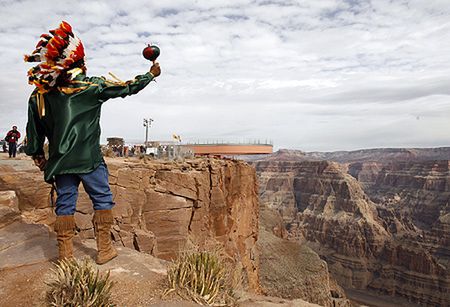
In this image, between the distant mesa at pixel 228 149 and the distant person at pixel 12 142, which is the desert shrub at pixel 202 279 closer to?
the distant person at pixel 12 142

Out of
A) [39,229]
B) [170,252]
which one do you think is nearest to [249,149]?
[170,252]

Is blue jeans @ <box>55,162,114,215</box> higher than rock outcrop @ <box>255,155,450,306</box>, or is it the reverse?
blue jeans @ <box>55,162,114,215</box>

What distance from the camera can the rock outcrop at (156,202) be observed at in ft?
24.8

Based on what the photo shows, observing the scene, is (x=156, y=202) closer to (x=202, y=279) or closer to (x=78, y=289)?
(x=202, y=279)

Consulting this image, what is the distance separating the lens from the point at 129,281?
3277mm

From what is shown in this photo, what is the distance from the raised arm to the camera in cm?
357

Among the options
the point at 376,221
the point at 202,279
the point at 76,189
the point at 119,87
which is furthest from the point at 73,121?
the point at 376,221

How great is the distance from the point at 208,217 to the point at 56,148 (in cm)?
1441

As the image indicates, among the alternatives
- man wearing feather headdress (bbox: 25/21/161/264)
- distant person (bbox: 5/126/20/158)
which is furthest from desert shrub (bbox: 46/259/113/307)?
distant person (bbox: 5/126/20/158)

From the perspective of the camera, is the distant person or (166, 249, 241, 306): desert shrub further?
the distant person

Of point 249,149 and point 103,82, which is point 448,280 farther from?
point 103,82

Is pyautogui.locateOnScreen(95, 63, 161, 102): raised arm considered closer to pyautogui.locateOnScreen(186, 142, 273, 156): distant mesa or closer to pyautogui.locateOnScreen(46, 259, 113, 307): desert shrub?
pyautogui.locateOnScreen(46, 259, 113, 307): desert shrub

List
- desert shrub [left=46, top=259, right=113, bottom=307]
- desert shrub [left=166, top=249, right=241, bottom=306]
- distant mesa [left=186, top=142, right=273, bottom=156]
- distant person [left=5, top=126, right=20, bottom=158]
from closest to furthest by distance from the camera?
desert shrub [left=46, top=259, right=113, bottom=307], desert shrub [left=166, top=249, right=241, bottom=306], distant person [left=5, top=126, right=20, bottom=158], distant mesa [left=186, top=142, right=273, bottom=156]

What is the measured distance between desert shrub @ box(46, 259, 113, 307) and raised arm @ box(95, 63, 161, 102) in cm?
180
